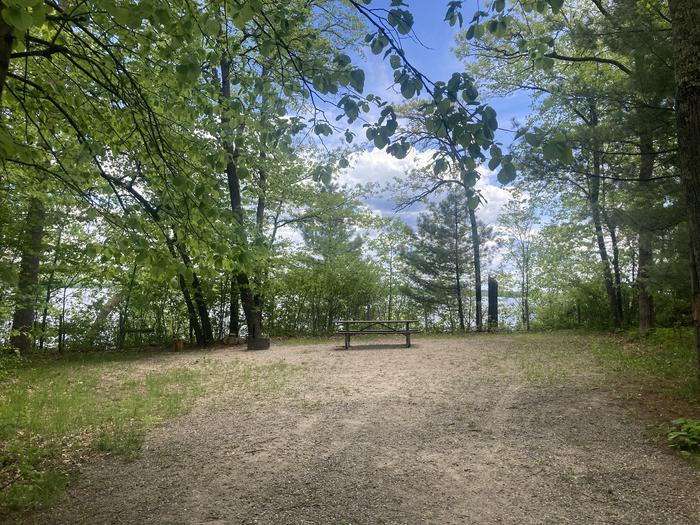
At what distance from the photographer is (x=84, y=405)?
5387 mm

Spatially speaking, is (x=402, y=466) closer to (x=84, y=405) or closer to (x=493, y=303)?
(x=84, y=405)

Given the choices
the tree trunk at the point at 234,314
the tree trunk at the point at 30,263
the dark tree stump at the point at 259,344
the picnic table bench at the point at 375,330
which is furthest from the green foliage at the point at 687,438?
the tree trunk at the point at 30,263

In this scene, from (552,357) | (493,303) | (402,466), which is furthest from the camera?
(493,303)

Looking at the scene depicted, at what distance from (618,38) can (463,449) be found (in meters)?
5.86

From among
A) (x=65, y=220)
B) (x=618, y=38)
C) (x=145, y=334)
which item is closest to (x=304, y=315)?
(x=145, y=334)

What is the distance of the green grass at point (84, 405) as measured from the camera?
3496 millimetres

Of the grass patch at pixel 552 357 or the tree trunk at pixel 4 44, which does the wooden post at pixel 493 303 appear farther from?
the tree trunk at pixel 4 44

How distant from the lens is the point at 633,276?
472 inches

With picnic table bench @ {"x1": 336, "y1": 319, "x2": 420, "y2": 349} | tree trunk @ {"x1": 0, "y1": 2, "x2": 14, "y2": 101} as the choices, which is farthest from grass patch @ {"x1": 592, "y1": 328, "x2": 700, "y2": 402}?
tree trunk @ {"x1": 0, "y1": 2, "x2": 14, "y2": 101}

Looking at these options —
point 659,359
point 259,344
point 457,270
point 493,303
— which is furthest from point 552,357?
point 457,270

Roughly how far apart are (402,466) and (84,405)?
13.9 ft

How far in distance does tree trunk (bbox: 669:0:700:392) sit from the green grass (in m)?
5.04

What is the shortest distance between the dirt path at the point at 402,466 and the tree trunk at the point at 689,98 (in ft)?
5.85

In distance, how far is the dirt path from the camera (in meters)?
2.79
